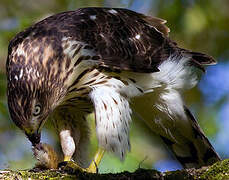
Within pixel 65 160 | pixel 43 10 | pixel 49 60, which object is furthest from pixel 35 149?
pixel 43 10

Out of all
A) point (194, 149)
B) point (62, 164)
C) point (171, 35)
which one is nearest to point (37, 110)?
point (62, 164)

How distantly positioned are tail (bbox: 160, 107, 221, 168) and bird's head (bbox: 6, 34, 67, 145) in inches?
91.7

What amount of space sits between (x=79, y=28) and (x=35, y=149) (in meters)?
1.64

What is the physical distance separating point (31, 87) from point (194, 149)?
2.93 m

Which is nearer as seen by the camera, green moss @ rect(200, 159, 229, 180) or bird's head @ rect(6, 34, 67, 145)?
green moss @ rect(200, 159, 229, 180)

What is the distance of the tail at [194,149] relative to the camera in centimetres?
800

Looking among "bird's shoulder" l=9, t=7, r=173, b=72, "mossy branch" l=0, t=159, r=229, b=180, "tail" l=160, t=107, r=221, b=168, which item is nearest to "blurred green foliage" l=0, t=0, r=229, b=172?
"tail" l=160, t=107, r=221, b=168

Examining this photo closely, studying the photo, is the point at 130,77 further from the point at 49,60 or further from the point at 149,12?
the point at 149,12

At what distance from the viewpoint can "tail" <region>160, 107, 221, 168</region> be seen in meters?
8.00

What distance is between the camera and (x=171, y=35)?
30.7 feet

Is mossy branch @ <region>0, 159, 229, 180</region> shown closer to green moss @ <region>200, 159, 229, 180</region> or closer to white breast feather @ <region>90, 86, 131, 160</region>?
green moss @ <region>200, 159, 229, 180</region>

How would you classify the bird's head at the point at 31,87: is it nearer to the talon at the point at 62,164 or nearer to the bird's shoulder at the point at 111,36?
A: the bird's shoulder at the point at 111,36

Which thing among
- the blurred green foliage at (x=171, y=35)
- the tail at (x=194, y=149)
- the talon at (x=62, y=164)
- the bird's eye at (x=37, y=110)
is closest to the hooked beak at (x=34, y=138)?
the bird's eye at (x=37, y=110)

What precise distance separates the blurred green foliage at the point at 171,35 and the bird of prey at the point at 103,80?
32.0 inches
